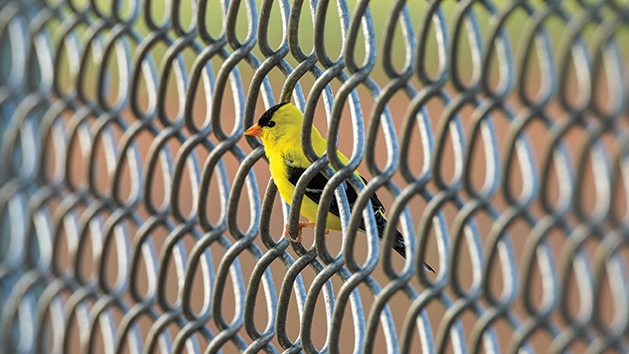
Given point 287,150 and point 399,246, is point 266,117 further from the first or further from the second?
point 399,246

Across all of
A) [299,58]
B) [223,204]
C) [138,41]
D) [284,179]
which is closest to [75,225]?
[138,41]

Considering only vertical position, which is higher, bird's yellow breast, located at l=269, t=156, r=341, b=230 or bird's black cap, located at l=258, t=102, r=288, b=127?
bird's black cap, located at l=258, t=102, r=288, b=127

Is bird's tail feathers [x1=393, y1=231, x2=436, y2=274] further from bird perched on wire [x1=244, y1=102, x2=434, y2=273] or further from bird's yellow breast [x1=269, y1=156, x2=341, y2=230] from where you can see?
bird's yellow breast [x1=269, y1=156, x2=341, y2=230]

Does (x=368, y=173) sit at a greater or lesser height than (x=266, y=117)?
lesser

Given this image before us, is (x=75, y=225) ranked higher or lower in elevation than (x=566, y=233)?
higher

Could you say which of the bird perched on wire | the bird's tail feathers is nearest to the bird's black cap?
the bird perched on wire

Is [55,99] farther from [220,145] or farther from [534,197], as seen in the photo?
[534,197]

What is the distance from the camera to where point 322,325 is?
11.3ft

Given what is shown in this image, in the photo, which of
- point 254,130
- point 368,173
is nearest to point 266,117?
point 254,130

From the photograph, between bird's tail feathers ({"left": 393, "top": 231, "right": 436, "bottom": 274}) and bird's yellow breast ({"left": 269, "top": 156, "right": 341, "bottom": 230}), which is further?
bird's tail feathers ({"left": 393, "top": 231, "right": 436, "bottom": 274})

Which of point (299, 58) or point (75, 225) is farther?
point (75, 225)

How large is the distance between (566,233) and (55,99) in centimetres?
90

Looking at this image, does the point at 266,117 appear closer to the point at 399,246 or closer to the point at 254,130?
the point at 254,130

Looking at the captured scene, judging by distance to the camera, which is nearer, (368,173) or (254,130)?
(254,130)
